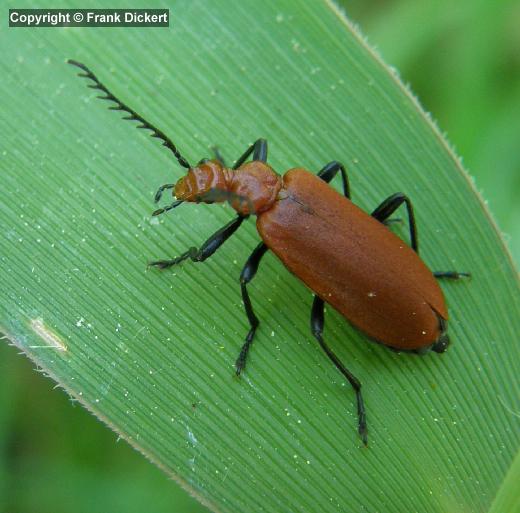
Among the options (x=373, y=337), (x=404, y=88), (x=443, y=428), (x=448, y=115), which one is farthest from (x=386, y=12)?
(x=443, y=428)

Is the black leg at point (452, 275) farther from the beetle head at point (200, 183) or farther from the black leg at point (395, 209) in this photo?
the beetle head at point (200, 183)

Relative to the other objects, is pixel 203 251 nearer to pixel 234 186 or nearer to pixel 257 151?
pixel 234 186

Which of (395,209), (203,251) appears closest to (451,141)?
(395,209)

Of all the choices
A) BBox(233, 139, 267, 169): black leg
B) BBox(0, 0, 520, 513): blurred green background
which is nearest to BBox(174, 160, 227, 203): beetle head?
BBox(233, 139, 267, 169): black leg

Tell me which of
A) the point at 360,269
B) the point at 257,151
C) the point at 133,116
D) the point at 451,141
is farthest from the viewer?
the point at 451,141

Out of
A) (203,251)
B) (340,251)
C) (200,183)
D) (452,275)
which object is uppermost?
(200,183)

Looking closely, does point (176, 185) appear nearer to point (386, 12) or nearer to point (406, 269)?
point (406, 269)
